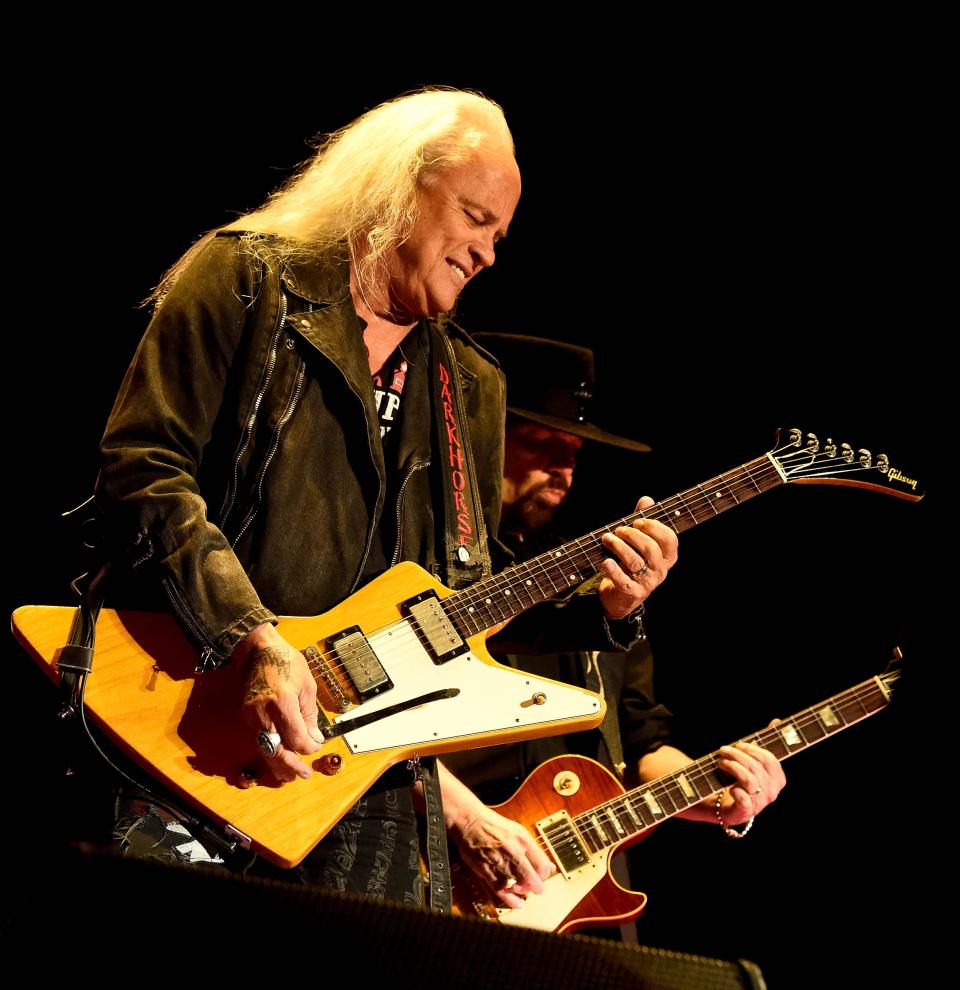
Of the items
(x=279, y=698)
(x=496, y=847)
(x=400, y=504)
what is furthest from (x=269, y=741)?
(x=496, y=847)

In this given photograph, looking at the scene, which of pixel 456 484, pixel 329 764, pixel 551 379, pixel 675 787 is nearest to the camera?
pixel 329 764

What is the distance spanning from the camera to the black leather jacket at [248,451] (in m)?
1.88

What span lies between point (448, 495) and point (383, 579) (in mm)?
339

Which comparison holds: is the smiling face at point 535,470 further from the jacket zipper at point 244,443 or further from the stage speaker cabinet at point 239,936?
the stage speaker cabinet at point 239,936

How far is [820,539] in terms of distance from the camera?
4.12m

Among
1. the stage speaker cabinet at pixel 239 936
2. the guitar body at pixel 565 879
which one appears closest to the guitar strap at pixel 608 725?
the guitar body at pixel 565 879

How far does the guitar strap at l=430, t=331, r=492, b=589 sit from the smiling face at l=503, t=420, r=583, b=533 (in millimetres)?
1441

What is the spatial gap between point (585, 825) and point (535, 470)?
150 cm

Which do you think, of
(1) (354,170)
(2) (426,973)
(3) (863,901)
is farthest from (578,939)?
(1) (354,170)

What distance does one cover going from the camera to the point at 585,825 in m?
3.16

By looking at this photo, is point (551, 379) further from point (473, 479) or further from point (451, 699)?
point (451, 699)

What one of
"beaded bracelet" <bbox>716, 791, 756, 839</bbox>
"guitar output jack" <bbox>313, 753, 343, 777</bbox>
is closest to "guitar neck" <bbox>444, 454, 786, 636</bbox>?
"guitar output jack" <bbox>313, 753, 343, 777</bbox>

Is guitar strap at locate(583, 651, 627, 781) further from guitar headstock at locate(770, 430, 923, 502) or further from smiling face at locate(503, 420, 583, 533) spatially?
guitar headstock at locate(770, 430, 923, 502)

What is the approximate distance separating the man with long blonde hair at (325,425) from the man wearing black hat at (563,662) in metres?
0.87
